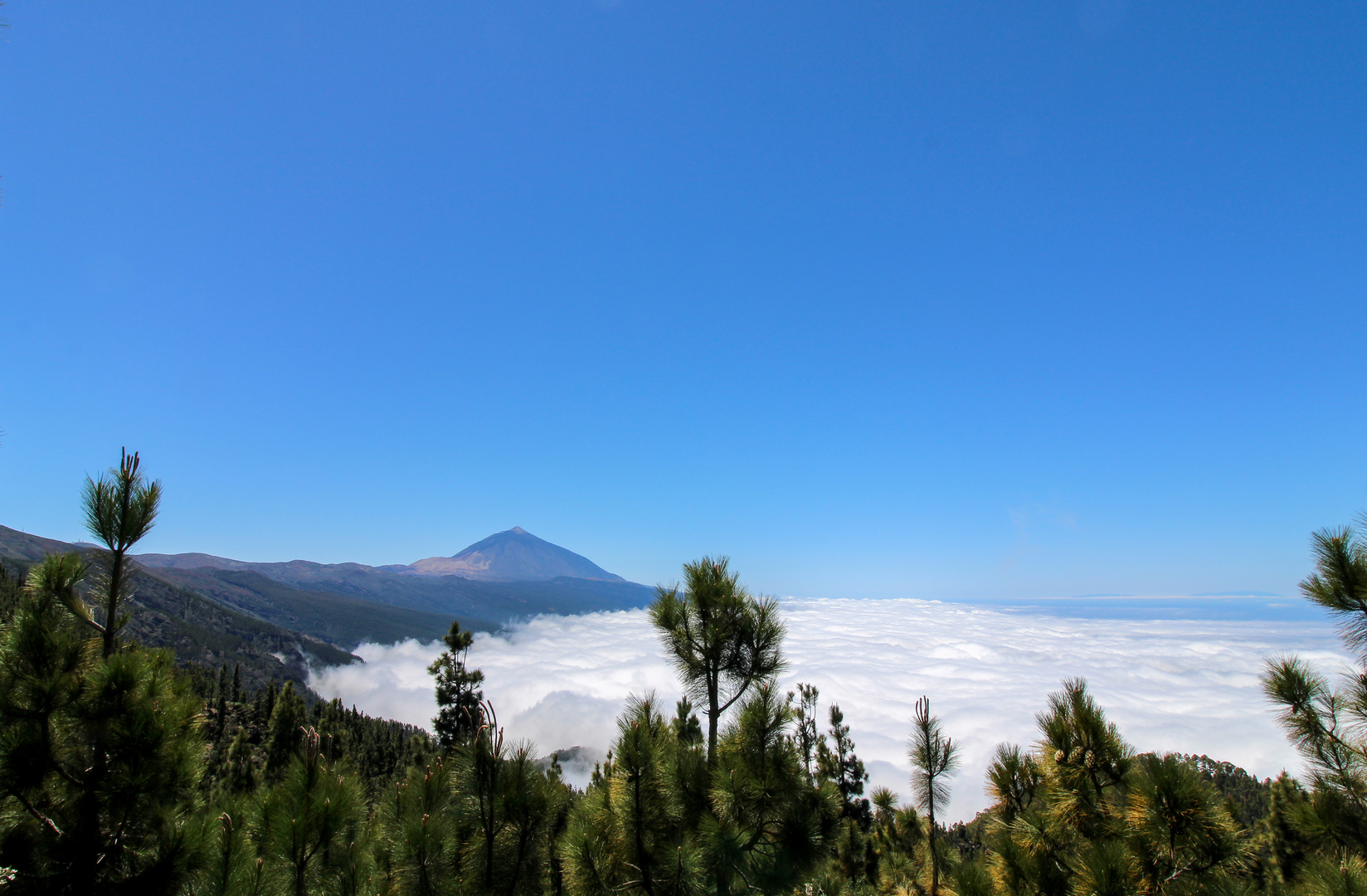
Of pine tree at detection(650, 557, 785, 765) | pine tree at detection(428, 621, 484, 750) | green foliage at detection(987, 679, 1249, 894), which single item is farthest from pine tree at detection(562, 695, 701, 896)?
pine tree at detection(428, 621, 484, 750)

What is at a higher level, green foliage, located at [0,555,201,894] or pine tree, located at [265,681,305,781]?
green foliage, located at [0,555,201,894]

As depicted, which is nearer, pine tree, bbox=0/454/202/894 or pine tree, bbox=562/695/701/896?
pine tree, bbox=0/454/202/894

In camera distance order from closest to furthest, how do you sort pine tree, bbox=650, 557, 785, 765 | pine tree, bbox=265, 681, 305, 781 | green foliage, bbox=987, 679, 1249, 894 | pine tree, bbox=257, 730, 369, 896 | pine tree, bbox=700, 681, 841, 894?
pine tree, bbox=257, 730, 369, 896 < green foliage, bbox=987, 679, 1249, 894 < pine tree, bbox=700, 681, 841, 894 < pine tree, bbox=650, 557, 785, 765 < pine tree, bbox=265, 681, 305, 781

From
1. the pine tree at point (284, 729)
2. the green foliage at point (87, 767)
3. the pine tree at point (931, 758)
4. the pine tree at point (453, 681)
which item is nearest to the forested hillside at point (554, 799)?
the green foliage at point (87, 767)

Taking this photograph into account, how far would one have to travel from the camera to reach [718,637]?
6980mm

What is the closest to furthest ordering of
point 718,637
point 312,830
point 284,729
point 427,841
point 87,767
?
point 312,830 < point 87,767 < point 427,841 < point 718,637 < point 284,729

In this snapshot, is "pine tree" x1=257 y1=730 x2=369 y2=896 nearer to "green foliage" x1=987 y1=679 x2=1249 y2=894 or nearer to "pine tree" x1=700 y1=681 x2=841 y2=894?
"pine tree" x1=700 y1=681 x2=841 y2=894

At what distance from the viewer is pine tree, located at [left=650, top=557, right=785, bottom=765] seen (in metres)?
7.07

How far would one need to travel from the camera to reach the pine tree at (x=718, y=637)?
279 inches

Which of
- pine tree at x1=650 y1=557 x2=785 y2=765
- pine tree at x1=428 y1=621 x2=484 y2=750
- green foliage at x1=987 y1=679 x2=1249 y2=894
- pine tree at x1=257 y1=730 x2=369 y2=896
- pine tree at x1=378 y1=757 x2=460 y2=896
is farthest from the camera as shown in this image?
pine tree at x1=428 y1=621 x2=484 y2=750

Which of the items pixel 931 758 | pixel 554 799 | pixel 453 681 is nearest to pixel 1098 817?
pixel 931 758

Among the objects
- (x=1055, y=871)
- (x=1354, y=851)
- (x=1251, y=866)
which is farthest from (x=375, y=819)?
(x=1354, y=851)

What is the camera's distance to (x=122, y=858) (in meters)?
4.42

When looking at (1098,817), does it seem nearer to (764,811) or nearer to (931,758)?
(764,811)
